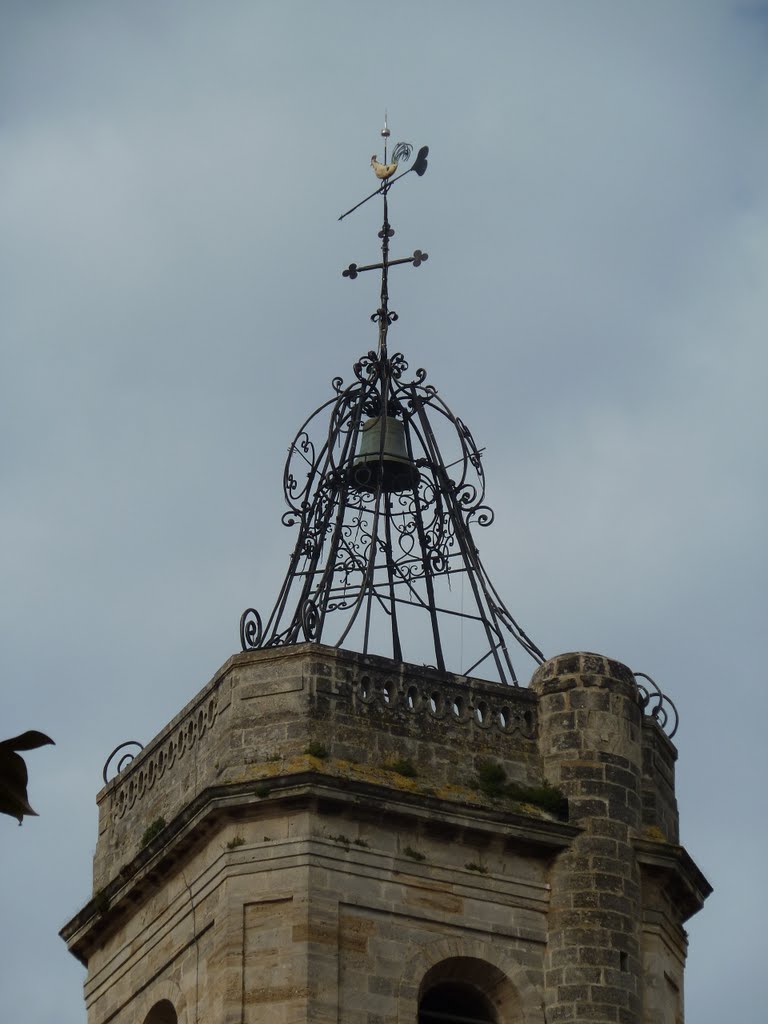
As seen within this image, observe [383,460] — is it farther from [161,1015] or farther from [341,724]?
[161,1015]

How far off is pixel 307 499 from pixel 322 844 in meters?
5.33

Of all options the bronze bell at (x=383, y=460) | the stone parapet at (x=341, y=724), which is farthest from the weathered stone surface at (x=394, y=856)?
the bronze bell at (x=383, y=460)

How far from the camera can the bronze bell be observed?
79.1ft

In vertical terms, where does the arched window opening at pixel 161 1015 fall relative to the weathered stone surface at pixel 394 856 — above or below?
below

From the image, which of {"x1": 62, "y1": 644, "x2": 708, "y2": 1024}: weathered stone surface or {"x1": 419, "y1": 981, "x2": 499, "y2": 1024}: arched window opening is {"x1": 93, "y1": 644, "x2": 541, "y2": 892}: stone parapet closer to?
{"x1": 62, "y1": 644, "x2": 708, "y2": 1024}: weathered stone surface

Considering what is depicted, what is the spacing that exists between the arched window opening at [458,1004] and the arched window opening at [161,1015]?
2.63 m

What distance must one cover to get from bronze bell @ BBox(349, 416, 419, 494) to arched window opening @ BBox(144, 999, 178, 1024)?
619cm

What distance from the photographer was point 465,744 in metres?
21.3

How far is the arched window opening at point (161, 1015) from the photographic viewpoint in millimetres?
21219

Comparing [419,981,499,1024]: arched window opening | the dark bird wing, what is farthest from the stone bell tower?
the dark bird wing

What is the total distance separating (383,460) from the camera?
24109 mm

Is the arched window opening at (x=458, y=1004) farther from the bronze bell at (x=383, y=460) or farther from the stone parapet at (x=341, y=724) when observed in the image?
the bronze bell at (x=383, y=460)

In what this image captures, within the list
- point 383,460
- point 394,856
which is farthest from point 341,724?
point 383,460

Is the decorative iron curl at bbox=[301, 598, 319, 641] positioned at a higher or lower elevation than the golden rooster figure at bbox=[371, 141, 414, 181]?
lower
